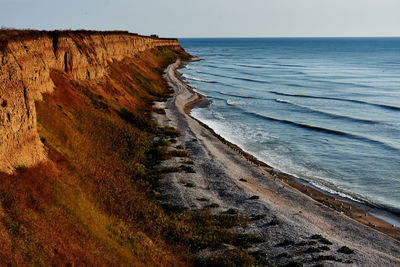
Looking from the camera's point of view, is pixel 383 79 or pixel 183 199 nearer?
pixel 183 199

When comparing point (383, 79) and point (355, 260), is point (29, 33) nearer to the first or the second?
point (355, 260)

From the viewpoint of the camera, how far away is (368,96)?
67.5 metres

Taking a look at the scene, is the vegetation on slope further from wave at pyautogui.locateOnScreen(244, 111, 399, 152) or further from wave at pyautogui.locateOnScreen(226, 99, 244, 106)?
wave at pyautogui.locateOnScreen(226, 99, 244, 106)

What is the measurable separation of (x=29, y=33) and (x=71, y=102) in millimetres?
6374

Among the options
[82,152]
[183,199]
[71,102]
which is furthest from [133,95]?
[183,199]

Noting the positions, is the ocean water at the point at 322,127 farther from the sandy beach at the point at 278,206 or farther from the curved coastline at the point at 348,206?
the sandy beach at the point at 278,206

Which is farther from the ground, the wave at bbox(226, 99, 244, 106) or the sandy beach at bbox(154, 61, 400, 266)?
the wave at bbox(226, 99, 244, 106)

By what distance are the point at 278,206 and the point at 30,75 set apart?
61.8ft

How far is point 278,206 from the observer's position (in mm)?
23094

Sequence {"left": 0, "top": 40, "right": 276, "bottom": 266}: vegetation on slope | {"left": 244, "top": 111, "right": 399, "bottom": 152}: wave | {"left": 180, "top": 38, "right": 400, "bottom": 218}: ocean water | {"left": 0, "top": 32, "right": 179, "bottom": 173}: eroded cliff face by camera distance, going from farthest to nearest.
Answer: {"left": 244, "top": 111, "right": 399, "bottom": 152}: wave → {"left": 180, "top": 38, "right": 400, "bottom": 218}: ocean water → {"left": 0, "top": 32, "right": 179, "bottom": 173}: eroded cliff face → {"left": 0, "top": 40, "right": 276, "bottom": 266}: vegetation on slope

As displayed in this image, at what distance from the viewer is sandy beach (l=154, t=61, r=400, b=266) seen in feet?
59.8

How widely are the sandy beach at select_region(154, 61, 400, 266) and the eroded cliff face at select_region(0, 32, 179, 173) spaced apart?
30.8 feet

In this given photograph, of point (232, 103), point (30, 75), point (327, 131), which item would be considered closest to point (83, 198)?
point (30, 75)

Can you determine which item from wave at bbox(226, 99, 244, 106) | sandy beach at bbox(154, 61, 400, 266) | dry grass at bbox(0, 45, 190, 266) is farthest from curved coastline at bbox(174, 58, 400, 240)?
wave at bbox(226, 99, 244, 106)
